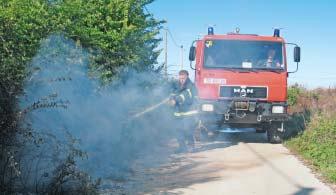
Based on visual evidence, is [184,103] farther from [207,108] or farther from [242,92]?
[242,92]

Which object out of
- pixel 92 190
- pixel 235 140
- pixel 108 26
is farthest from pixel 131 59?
pixel 92 190

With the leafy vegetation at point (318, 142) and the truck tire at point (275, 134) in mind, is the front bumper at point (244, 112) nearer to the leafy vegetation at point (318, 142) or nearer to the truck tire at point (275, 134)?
the truck tire at point (275, 134)

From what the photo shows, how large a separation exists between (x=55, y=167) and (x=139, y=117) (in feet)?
20.2

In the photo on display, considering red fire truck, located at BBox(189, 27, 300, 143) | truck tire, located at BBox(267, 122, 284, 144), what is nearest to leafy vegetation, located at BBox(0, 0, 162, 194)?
red fire truck, located at BBox(189, 27, 300, 143)

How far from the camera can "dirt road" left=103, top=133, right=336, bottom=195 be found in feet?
25.1

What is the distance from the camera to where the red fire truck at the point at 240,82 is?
41.8 ft

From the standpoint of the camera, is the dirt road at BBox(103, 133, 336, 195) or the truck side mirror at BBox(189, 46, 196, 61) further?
the truck side mirror at BBox(189, 46, 196, 61)

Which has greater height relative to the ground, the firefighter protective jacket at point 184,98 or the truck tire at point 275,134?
the firefighter protective jacket at point 184,98

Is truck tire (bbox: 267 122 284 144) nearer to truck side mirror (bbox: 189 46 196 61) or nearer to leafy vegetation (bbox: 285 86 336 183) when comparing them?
leafy vegetation (bbox: 285 86 336 183)

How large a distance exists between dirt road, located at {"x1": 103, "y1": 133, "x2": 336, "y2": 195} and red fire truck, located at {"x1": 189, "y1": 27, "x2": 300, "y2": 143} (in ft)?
2.82

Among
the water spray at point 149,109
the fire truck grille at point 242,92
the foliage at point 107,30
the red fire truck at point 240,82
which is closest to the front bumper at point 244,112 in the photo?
the red fire truck at point 240,82

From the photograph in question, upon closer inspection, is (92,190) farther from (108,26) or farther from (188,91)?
(108,26)

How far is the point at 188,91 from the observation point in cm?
1179

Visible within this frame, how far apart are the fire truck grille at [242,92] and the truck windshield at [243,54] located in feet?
1.71
